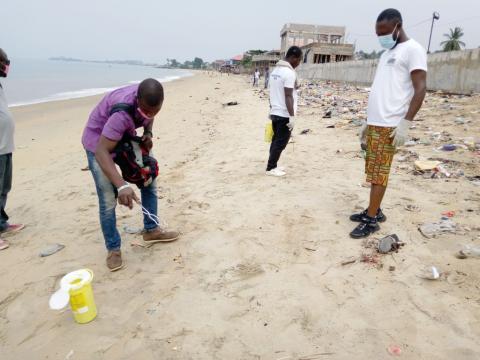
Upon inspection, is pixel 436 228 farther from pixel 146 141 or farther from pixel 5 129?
pixel 5 129

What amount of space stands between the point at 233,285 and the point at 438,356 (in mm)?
1249

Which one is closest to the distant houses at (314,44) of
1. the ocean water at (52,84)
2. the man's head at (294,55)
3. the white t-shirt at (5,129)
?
the ocean water at (52,84)

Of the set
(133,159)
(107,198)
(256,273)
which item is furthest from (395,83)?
(107,198)

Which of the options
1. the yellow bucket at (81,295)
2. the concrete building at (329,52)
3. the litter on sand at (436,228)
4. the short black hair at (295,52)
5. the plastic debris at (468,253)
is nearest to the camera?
the yellow bucket at (81,295)

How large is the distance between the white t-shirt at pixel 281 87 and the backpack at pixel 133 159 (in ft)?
7.17

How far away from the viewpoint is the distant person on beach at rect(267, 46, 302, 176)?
417cm

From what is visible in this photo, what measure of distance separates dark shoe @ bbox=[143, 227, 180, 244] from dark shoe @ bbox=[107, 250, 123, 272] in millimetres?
342

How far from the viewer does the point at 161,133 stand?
335 inches

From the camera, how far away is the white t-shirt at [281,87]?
164 inches

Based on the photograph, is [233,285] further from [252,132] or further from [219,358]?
[252,132]

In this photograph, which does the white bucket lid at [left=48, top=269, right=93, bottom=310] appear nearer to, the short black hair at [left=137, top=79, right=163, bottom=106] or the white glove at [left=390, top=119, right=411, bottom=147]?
the short black hair at [left=137, top=79, right=163, bottom=106]

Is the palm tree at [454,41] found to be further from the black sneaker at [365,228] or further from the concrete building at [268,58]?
the black sneaker at [365,228]

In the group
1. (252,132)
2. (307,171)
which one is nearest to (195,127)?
(252,132)

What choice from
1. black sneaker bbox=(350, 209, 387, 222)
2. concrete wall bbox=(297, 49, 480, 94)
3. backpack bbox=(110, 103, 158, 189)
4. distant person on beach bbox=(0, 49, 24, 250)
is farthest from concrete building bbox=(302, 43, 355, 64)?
backpack bbox=(110, 103, 158, 189)
